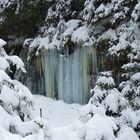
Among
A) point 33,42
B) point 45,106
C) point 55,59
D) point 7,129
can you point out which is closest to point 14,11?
point 33,42

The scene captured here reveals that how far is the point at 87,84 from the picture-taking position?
997 cm

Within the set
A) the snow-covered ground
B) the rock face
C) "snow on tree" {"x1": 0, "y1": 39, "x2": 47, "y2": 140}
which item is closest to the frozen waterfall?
the rock face

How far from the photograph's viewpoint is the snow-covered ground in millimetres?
9109

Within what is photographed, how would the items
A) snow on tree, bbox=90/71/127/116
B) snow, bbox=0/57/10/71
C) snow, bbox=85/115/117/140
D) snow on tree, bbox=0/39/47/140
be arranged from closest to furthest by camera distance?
snow, bbox=85/115/117/140 < snow on tree, bbox=0/39/47/140 < snow, bbox=0/57/10/71 < snow on tree, bbox=90/71/127/116

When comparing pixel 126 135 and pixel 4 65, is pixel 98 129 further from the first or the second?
pixel 4 65

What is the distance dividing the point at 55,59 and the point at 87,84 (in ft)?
3.90

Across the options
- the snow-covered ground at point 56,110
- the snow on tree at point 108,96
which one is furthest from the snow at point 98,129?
the snow-covered ground at point 56,110

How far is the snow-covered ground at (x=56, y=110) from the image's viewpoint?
9109 millimetres

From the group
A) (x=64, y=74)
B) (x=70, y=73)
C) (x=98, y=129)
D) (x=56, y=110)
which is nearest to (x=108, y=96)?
(x=98, y=129)

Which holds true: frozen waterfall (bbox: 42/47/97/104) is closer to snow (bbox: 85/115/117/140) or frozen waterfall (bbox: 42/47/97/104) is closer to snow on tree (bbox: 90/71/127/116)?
snow on tree (bbox: 90/71/127/116)

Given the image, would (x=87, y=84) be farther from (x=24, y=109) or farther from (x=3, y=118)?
(x=3, y=118)

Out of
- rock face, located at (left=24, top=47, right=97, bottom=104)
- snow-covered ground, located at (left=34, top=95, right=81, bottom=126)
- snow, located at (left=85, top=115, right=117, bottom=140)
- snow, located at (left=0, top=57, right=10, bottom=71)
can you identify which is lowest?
snow-covered ground, located at (left=34, top=95, right=81, bottom=126)

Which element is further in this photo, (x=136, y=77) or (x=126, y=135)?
(x=136, y=77)

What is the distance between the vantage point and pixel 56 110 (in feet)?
32.4
